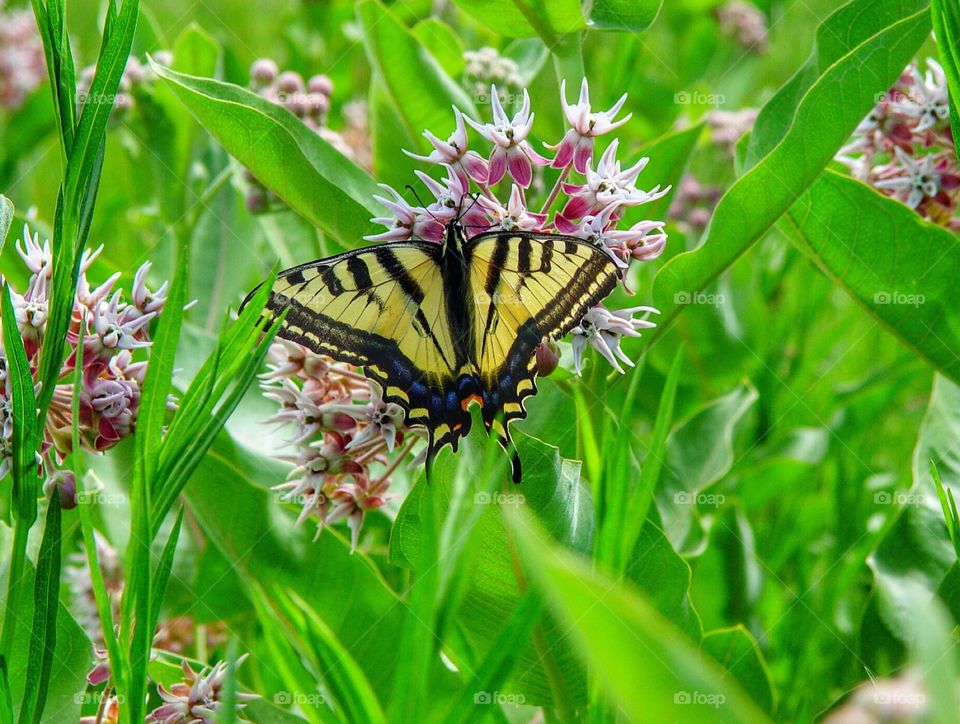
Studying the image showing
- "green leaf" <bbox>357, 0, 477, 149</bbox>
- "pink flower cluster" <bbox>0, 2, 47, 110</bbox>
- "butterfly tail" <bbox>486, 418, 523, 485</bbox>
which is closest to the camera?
"butterfly tail" <bbox>486, 418, 523, 485</bbox>

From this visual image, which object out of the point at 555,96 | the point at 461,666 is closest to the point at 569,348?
the point at 461,666

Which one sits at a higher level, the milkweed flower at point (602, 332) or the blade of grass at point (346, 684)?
the milkweed flower at point (602, 332)

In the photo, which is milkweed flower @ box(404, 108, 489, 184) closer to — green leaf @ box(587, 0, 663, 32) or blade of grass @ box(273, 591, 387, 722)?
green leaf @ box(587, 0, 663, 32)

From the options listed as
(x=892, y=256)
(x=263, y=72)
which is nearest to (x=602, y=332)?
(x=892, y=256)

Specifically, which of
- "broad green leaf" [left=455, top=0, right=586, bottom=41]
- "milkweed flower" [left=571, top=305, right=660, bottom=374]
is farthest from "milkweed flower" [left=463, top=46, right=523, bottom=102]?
"milkweed flower" [left=571, top=305, right=660, bottom=374]

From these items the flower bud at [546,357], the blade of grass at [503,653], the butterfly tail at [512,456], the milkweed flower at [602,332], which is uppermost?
the milkweed flower at [602,332]

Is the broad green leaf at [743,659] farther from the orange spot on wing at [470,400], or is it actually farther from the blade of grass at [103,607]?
the blade of grass at [103,607]

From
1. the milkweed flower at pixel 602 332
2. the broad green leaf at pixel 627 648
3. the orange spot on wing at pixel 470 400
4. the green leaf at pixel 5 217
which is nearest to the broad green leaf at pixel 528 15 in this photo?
the milkweed flower at pixel 602 332
